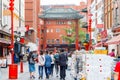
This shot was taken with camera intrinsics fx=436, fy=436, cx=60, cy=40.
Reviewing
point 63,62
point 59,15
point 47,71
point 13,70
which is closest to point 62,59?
point 63,62

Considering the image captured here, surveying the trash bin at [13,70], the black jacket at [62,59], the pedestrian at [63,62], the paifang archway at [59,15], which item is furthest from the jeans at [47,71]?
the paifang archway at [59,15]

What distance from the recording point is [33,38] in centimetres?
11225

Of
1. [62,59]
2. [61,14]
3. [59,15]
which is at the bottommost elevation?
[62,59]

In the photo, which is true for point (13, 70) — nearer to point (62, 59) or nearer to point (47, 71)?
point (62, 59)

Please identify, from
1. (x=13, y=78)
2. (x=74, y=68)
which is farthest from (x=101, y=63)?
(x=13, y=78)

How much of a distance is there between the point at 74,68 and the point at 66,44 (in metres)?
117

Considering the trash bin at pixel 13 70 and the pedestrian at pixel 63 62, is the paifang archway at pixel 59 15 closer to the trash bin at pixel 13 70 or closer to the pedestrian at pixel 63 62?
the pedestrian at pixel 63 62

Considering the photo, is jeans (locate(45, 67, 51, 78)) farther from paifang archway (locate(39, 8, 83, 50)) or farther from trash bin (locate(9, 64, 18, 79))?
paifang archway (locate(39, 8, 83, 50))

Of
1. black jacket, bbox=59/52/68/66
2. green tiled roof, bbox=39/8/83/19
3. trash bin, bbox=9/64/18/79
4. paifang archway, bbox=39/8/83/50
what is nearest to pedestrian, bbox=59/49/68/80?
black jacket, bbox=59/52/68/66

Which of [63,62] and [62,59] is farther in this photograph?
[62,59]

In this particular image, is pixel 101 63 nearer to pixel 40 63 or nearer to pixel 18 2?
pixel 40 63

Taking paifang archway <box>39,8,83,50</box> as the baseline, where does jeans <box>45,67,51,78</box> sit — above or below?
below

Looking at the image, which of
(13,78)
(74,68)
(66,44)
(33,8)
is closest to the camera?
(74,68)

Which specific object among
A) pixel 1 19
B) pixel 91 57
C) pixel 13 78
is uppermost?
Result: pixel 1 19
